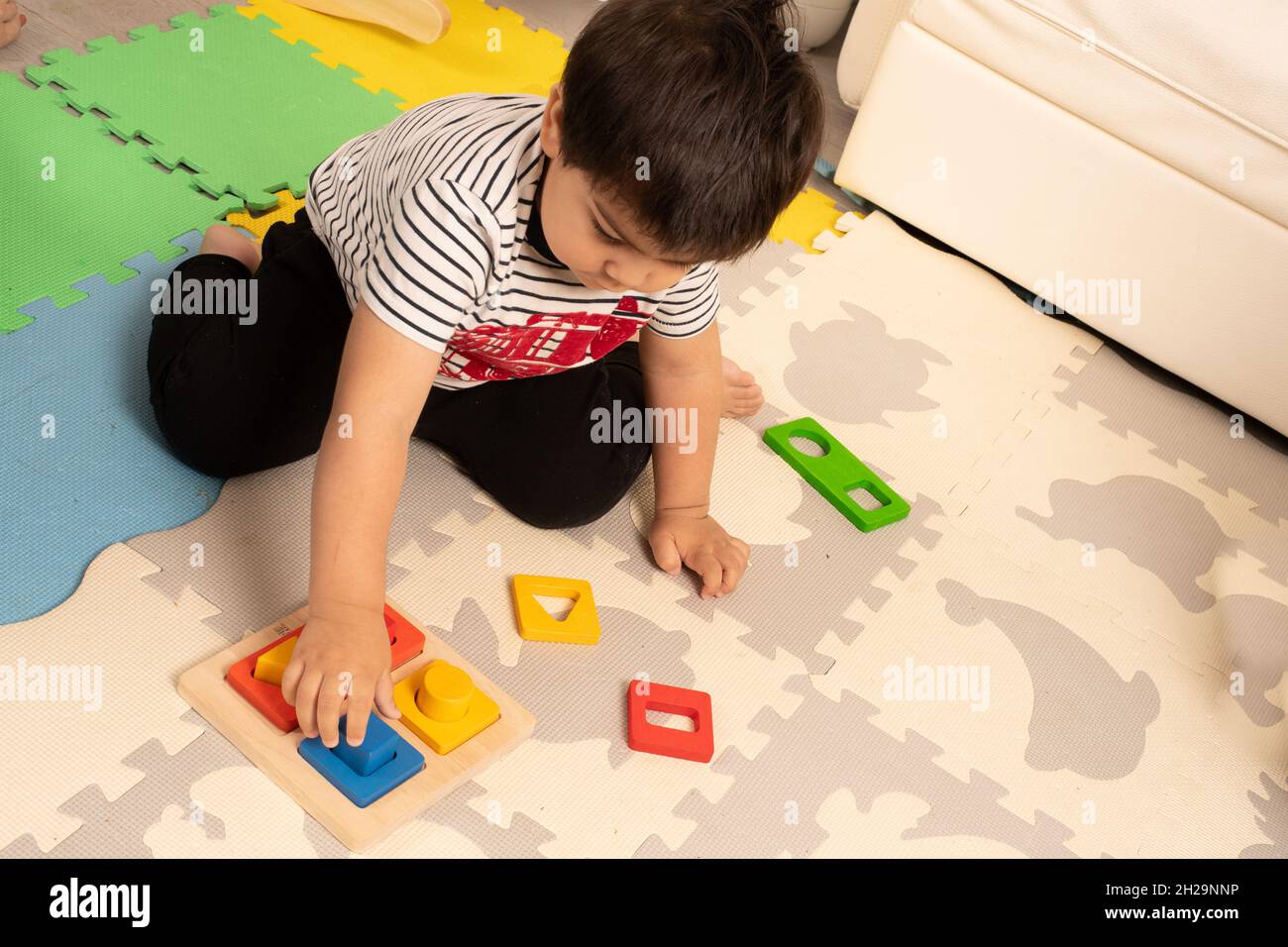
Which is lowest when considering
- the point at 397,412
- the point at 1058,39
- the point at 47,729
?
the point at 47,729

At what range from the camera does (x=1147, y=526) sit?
1.21 m

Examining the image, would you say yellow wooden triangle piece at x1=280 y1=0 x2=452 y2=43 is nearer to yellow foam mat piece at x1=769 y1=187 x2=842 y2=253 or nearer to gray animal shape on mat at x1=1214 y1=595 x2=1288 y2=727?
yellow foam mat piece at x1=769 y1=187 x2=842 y2=253

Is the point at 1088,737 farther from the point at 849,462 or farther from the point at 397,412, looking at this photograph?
the point at 397,412

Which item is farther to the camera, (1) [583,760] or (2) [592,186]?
(1) [583,760]

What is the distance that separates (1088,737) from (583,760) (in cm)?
42

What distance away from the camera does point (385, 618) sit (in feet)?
2.91

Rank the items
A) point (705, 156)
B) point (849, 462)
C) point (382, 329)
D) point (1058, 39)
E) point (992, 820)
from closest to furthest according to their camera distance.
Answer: point (705, 156) → point (382, 329) → point (992, 820) → point (849, 462) → point (1058, 39)

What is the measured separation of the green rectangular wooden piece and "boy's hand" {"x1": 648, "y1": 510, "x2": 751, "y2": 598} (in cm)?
13

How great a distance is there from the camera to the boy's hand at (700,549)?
1.01 m

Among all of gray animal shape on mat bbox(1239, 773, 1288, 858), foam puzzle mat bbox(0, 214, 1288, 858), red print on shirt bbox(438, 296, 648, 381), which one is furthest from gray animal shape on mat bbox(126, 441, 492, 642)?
gray animal shape on mat bbox(1239, 773, 1288, 858)

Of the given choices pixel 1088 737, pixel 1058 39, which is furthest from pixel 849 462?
pixel 1058 39

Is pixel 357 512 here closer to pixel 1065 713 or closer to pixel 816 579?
pixel 816 579

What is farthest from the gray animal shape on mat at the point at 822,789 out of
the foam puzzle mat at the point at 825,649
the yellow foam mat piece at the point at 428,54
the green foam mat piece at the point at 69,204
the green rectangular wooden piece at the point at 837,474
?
the yellow foam mat piece at the point at 428,54

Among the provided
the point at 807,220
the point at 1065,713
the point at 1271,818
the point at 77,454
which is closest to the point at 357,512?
the point at 77,454
